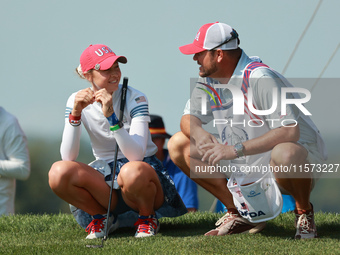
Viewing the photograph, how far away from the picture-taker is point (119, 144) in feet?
14.2

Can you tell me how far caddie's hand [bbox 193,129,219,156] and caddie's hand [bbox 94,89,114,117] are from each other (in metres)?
0.62

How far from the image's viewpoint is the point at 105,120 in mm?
4574

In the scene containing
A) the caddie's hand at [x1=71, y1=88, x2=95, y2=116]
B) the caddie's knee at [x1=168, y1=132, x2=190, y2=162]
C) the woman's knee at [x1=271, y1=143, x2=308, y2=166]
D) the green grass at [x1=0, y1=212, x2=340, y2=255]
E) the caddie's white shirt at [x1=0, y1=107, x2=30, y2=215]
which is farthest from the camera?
the caddie's white shirt at [x1=0, y1=107, x2=30, y2=215]

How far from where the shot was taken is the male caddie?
4.20m

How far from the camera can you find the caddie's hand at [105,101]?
4262 millimetres

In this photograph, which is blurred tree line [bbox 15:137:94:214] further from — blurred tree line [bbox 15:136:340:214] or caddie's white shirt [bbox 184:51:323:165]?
caddie's white shirt [bbox 184:51:323:165]

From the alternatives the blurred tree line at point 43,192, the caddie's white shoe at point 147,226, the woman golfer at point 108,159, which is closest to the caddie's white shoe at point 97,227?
the woman golfer at point 108,159

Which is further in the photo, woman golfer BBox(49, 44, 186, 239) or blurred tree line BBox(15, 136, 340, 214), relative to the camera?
blurred tree line BBox(15, 136, 340, 214)

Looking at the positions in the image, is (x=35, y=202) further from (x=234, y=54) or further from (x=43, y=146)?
(x=234, y=54)

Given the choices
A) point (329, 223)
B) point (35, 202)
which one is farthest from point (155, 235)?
point (35, 202)

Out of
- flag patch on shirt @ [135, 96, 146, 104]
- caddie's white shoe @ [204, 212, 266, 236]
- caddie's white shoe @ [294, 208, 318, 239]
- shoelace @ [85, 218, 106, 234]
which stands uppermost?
flag patch on shirt @ [135, 96, 146, 104]

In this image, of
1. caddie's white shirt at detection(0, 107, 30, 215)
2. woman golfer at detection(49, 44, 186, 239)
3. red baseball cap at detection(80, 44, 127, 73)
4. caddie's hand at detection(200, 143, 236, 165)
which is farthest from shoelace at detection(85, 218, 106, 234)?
caddie's white shirt at detection(0, 107, 30, 215)

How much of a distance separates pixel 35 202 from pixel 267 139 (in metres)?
30.9

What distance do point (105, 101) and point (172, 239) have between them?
98 cm
